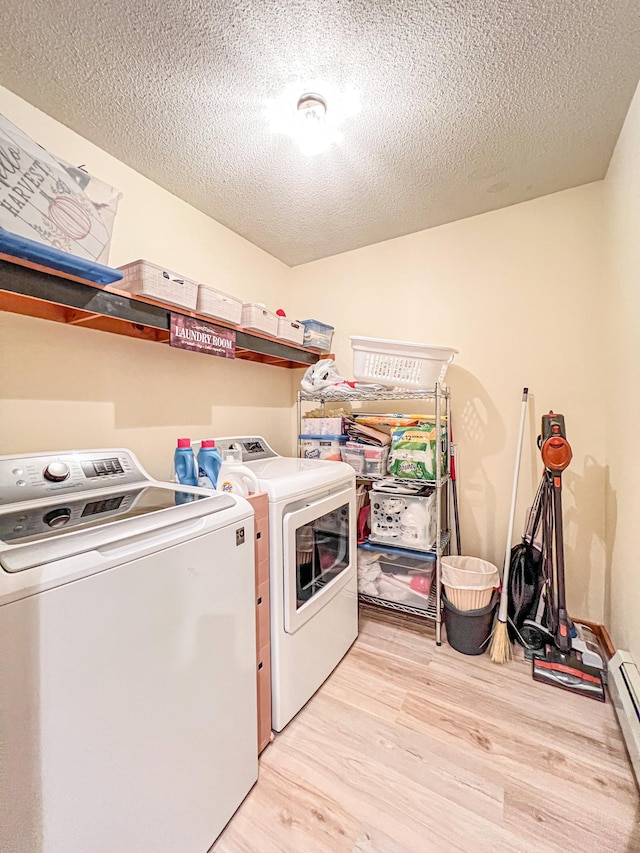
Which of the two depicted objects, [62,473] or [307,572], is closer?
[62,473]

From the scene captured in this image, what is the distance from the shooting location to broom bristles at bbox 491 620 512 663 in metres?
1.75

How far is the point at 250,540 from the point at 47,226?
3.87 feet

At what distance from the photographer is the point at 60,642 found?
667 mm

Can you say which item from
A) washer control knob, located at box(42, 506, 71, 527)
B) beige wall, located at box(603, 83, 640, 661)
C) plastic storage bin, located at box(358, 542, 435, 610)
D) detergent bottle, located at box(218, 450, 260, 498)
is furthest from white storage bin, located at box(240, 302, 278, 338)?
beige wall, located at box(603, 83, 640, 661)

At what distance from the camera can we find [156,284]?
143cm

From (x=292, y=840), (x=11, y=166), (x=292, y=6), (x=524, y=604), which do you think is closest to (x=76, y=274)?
(x=11, y=166)

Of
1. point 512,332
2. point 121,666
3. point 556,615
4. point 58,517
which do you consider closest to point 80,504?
point 58,517

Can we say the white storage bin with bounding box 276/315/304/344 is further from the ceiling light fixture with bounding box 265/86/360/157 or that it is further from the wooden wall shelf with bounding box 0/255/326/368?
the ceiling light fixture with bounding box 265/86/360/157

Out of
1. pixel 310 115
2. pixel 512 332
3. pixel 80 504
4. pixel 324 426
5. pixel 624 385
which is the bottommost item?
pixel 80 504

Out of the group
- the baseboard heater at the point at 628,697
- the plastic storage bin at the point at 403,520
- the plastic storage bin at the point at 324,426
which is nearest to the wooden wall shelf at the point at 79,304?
the plastic storage bin at the point at 324,426

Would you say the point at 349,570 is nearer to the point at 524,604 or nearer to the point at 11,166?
the point at 524,604

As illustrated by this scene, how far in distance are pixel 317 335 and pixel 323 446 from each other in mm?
791

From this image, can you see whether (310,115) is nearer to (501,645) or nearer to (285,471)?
(285,471)

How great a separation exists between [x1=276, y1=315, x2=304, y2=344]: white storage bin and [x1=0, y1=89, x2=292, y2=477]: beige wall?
1.33 ft
